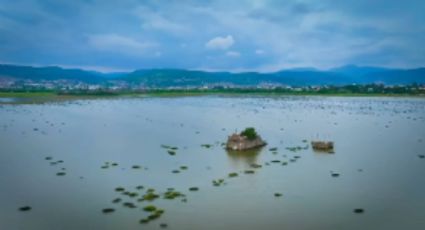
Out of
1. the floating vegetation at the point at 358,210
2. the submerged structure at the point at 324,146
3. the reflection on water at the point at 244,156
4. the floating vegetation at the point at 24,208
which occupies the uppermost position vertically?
the submerged structure at the point at 324,146

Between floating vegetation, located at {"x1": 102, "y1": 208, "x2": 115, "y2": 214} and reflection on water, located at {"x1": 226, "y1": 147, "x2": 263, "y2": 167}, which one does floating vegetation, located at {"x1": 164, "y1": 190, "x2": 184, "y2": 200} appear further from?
reflection on water, located at {"x1": 226, "y1": 147, "x2": 263, "y2": 167}

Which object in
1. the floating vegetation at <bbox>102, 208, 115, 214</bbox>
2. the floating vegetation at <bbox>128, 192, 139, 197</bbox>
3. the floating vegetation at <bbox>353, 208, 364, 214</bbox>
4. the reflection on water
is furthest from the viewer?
the reflection on water

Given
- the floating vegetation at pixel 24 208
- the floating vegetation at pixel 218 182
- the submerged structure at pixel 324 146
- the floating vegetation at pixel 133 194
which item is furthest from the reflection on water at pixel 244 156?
the floating vegetation at pixel 24 208

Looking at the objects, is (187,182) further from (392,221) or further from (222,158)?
(392,221)

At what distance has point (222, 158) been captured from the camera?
26.8 m

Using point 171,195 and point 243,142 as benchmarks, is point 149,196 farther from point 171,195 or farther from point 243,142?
point 243,142

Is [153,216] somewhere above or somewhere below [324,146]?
below

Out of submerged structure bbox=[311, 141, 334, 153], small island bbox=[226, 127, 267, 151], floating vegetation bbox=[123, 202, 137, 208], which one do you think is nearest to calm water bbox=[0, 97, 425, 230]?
floating vegetation bbox=[123, 202, 137, 208]

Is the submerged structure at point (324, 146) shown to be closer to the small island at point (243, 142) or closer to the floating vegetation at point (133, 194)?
the small island at point (243, 142)

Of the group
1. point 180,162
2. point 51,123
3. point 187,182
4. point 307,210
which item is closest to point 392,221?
point 307,210

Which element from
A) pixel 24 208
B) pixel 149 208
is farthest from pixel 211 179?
pixel 24 208

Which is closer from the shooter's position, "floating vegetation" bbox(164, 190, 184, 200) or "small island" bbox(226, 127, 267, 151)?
"floating vegetation" bbox(164, 190, 184, 200)

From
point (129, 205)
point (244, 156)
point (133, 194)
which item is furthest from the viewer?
point (244, 156)

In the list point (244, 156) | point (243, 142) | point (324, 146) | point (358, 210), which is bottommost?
point (358, 210)
